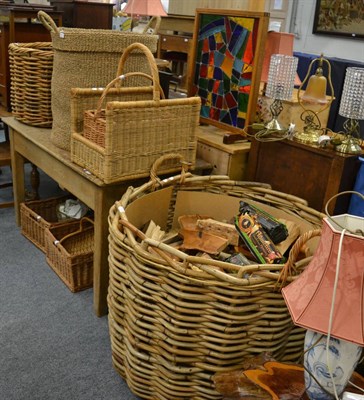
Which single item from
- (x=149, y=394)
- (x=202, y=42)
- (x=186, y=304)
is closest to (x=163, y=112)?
(x=202, y=42)

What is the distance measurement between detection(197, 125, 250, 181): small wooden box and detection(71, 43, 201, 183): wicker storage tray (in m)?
0.16

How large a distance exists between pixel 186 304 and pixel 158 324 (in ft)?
0.53

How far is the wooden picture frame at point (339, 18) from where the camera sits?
228 inches

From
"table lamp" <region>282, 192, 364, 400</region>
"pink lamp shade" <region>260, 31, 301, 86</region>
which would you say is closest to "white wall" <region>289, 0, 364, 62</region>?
"pink lamp shade" <region>260, 31, 301, 86</region>

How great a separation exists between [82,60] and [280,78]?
866 millimetres

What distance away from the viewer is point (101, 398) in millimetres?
1716

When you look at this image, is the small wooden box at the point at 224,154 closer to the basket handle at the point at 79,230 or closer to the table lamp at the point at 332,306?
the basket handle at the point at 79,230

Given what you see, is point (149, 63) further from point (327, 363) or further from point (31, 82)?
point (327, 363)

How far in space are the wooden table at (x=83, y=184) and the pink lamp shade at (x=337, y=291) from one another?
1105 millimetres

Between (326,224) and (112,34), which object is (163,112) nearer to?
(112,34)

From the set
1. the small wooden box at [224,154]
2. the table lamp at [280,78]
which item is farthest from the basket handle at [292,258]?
the small wooden box at [224,154]

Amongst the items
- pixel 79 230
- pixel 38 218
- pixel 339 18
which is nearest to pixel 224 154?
pixel 79 230

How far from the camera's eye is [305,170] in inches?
75.7

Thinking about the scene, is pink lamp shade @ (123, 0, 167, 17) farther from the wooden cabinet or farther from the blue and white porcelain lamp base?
the blue and white porcelain lamp base
